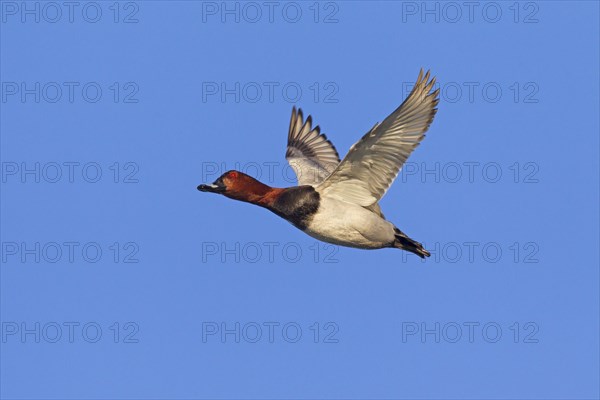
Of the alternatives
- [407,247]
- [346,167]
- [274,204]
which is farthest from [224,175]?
[407,247]

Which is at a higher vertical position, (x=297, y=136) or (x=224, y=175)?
(x=297, y=136)

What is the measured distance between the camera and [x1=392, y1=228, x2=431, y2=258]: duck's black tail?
1507 centimetres

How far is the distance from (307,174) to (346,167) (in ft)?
12.7

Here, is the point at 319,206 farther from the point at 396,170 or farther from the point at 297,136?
the point at 297,136

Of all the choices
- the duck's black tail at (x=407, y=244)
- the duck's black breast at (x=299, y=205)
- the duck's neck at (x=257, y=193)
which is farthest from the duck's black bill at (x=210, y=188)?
the duck's black tail at (x=407, y=244)

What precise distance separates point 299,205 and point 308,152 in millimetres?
5156

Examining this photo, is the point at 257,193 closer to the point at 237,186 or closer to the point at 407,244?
the point at 237,186

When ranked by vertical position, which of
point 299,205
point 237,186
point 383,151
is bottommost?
point 299,205

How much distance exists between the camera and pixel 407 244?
15148 mm

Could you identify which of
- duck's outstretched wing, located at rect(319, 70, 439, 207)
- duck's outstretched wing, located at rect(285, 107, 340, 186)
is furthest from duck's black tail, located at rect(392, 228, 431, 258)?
duck's outstretched wing, located at rect(285, 107, 340, 186)

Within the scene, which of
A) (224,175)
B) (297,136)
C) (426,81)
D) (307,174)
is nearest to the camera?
(426,81)

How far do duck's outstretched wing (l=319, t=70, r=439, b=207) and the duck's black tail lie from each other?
2.31ft

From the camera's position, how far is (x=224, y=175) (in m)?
15.1

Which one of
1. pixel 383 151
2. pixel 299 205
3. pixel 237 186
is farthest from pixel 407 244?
pixel 237 186
